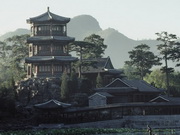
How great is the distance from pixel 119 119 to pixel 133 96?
8.96m

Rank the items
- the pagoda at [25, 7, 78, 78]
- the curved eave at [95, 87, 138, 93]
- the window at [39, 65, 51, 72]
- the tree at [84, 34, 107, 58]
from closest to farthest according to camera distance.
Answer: the curved eave at [95, 87, 138, 93]
the pagoda at [25, 7, 78, 78]
the window at [39, 65, 51, 72]
the tree at [84, 34, 107, 58]

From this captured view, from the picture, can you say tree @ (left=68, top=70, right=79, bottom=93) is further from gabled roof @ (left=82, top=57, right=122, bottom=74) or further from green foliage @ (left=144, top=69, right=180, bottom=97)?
green foliage @ (left=144, top=69, right=180, bottom=97)

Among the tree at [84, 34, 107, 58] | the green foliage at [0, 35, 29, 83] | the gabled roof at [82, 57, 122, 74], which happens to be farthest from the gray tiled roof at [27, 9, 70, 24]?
the tree at [84, 34, 107, 58]

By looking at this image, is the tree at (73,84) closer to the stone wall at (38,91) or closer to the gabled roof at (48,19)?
the stone wall at (38,91)

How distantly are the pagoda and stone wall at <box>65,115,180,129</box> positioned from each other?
14982mm

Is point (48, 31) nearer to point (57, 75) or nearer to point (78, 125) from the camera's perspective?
point (57, 75)

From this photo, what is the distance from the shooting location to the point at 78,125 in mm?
49938

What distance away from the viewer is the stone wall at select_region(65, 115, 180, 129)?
50.4 meters

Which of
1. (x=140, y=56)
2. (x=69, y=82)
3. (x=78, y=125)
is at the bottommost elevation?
(x=78, y=125)

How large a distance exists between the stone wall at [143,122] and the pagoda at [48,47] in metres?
15.0

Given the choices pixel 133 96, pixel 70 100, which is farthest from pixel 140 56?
pixel 70 100

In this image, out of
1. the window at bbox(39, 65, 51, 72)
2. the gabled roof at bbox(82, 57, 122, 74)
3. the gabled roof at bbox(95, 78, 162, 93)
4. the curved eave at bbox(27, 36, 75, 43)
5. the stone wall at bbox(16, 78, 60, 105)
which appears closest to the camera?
the stone wall at bbox(16, 78, 60, 105)

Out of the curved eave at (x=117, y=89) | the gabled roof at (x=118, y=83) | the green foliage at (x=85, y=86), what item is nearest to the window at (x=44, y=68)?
the green foliage at (x=85, y=86)

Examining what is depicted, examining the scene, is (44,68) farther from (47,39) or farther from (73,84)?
(73,84)
